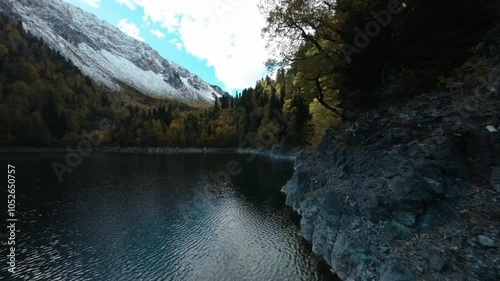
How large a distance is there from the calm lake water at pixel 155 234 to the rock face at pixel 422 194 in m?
6.37

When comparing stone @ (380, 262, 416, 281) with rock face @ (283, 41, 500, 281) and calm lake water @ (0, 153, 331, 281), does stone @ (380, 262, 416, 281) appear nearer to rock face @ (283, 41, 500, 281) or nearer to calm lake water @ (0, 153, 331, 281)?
rock face @ (283, 41, 500, 281)

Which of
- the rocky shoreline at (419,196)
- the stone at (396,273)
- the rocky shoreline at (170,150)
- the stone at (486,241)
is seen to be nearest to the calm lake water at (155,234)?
the rocky shoreline at (419,196)

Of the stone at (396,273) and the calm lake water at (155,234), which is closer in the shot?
the stone at (396,273)

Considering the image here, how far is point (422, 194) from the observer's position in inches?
663

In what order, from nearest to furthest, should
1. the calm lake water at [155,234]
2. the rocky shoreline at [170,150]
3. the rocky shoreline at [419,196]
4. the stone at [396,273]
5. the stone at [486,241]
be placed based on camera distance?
1. the stone at [486,241]
2. the rocky shoreline at [419,196]
3. the stone at [396,273]
4. the calm lake water at [155,234]
5. the rocky shoreline at [170,150]

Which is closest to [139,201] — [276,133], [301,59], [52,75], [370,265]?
[301,59]

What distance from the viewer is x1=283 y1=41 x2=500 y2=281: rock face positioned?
13641 millimetres

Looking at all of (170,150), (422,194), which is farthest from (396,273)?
(170,150)

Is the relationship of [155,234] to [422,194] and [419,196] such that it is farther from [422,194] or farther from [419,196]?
[422,194]

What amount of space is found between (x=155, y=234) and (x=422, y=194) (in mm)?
28983

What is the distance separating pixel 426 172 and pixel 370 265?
24.3 ft

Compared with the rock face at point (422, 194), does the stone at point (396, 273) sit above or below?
below

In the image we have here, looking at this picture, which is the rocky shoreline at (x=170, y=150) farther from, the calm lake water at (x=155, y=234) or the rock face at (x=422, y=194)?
the rock face at (x=422, y=194)

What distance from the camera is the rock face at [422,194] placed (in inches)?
537
